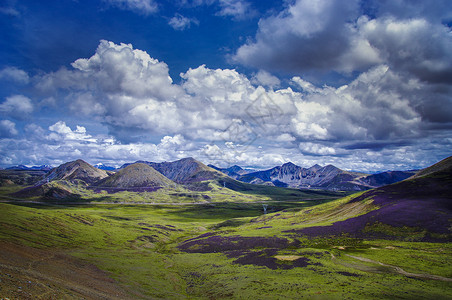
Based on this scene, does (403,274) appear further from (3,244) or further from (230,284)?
(3,244)

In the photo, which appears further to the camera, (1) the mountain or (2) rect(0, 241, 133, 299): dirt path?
A: (1) the mountain

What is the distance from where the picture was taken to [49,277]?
5975 centimetres

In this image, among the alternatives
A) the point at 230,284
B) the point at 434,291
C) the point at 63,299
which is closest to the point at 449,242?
the point at 434,291

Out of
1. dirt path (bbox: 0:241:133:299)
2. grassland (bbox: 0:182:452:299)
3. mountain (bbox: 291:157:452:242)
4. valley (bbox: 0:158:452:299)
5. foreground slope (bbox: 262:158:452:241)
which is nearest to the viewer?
dirt path (bbox: 0:241:133:299)

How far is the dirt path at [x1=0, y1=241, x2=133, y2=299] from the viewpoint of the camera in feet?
145

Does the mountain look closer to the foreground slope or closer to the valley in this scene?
the foreground slope

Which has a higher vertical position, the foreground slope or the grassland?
the foreground slope

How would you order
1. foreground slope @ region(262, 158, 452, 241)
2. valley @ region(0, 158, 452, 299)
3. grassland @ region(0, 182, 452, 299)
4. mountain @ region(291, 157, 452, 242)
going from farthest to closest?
foreground slope @ region(262, 158, 452, 241) < mountain @ region(291, 157, 452, 242) < grassland @ region(0, 182, 452, 299) < valley @ region(0, 158, 452, 299)

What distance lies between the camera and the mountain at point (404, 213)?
379 ft

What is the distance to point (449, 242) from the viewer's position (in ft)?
327

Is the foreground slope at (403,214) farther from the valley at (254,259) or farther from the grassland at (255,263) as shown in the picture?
the grassland at (255,263)

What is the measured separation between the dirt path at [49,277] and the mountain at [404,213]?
102629 millimetres

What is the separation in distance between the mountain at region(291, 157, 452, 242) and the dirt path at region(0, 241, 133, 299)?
337 feet

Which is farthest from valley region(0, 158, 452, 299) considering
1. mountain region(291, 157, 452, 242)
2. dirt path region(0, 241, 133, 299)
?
mountain region(291, 157, 452, 242)
